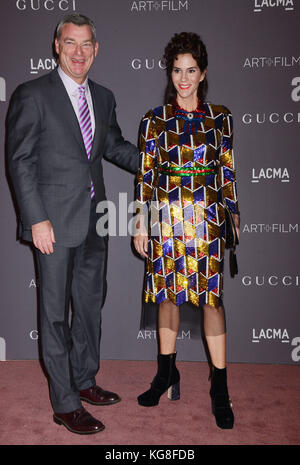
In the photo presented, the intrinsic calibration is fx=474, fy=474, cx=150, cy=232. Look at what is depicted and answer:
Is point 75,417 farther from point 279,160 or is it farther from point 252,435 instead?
point 279,160

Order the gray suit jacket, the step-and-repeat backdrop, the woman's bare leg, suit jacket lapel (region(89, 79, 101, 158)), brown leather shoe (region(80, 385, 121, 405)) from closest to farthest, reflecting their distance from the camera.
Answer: the gray suit jacket < suit jacket lapel (region(89, 79, 101, 158)) < the woman's bare leg < brown leather shoe (region(80, 385, 121, 405)) < the step-and-repeat backdrop

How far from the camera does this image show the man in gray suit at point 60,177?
2.34 meters

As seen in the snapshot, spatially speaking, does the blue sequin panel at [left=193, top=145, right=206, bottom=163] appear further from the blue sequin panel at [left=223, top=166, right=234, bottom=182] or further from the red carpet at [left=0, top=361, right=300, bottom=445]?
the red carpet at [left=0, top=361, right=300, bottom=445]

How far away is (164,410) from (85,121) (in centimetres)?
167

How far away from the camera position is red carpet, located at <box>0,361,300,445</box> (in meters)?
2.38

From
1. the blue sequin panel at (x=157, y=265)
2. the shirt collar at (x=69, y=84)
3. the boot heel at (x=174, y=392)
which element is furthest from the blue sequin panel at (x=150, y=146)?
the boot heel at (x=174, y=392)

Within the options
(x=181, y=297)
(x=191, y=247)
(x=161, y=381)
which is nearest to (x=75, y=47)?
(x=191, y=247)

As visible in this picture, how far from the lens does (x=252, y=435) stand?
2.41 meters

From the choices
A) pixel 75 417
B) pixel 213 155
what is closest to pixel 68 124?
pixel 213 155

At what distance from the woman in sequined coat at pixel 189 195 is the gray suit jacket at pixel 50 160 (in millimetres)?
341

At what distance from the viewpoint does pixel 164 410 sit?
2705mm

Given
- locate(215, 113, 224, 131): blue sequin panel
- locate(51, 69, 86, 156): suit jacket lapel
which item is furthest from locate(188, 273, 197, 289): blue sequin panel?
locate(51, 69, 86, 156): suit jacket lapel

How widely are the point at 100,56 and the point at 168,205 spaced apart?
4.37 feet

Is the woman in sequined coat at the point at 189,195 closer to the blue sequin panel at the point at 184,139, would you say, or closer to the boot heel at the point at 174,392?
the blue sequin panel at the point at 184,139
